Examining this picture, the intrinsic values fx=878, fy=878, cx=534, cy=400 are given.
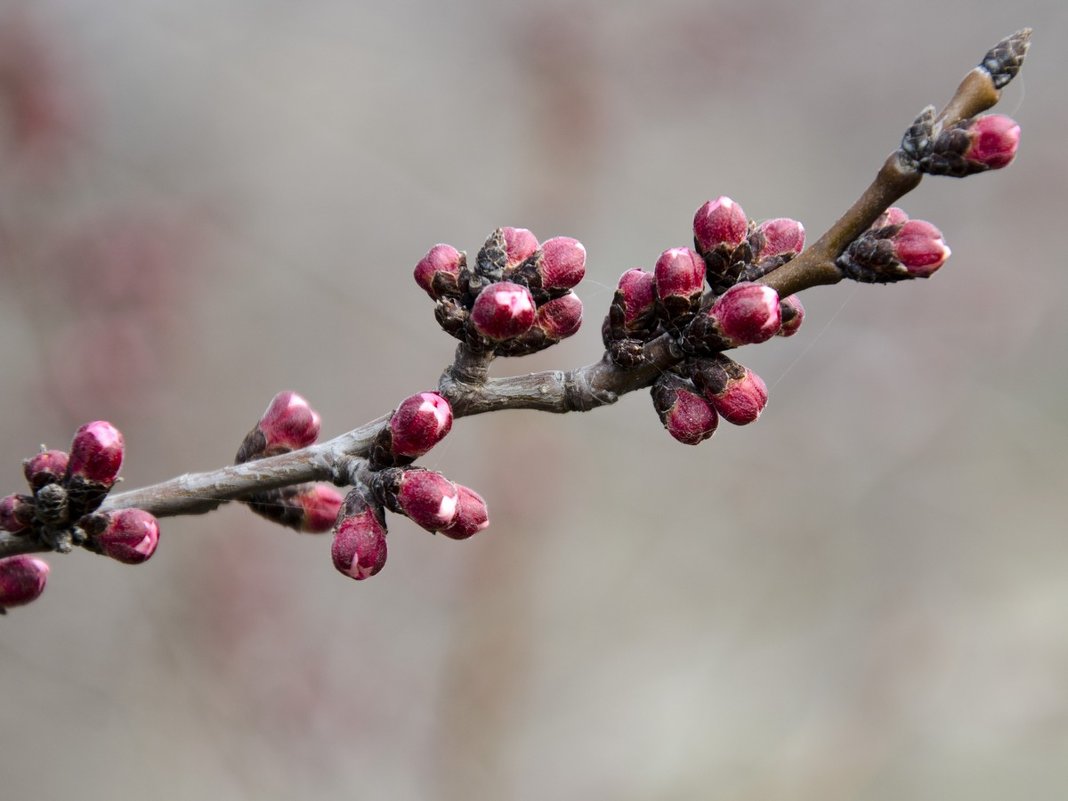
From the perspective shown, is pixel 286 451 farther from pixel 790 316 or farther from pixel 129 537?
pixel 790 316

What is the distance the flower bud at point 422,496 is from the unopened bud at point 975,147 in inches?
33.6

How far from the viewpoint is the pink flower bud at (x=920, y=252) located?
4.13ft

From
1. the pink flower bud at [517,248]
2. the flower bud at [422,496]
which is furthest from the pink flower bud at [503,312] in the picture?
the flower bud at [422,496]

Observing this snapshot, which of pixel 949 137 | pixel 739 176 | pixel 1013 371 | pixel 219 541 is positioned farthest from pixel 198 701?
pixel 739 176

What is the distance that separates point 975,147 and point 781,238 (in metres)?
0.36

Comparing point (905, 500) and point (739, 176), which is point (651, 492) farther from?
point (739, 176)

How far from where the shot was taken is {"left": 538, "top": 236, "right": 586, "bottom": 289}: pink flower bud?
1.49m

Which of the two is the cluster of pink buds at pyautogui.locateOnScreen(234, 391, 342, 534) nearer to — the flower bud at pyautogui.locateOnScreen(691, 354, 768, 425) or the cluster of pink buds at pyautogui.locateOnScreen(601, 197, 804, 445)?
the cluster of pink buds at pyautogui.locateOnScreen(601, 197, 804, 445)

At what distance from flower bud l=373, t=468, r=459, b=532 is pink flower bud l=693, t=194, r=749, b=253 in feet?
1.90

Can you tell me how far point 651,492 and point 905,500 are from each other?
200 centimetres

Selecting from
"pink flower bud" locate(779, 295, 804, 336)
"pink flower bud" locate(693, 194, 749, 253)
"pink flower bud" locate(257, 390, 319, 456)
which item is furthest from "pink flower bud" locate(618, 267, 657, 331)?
"pink flower bud" locate(257, 390, 319, 456)

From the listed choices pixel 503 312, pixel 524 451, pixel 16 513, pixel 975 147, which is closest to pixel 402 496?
pixel 503 312

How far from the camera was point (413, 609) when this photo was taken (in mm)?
6773

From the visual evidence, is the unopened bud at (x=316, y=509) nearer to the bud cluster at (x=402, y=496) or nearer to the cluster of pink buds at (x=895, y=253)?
the bud cluster at (x=402, y=496)
